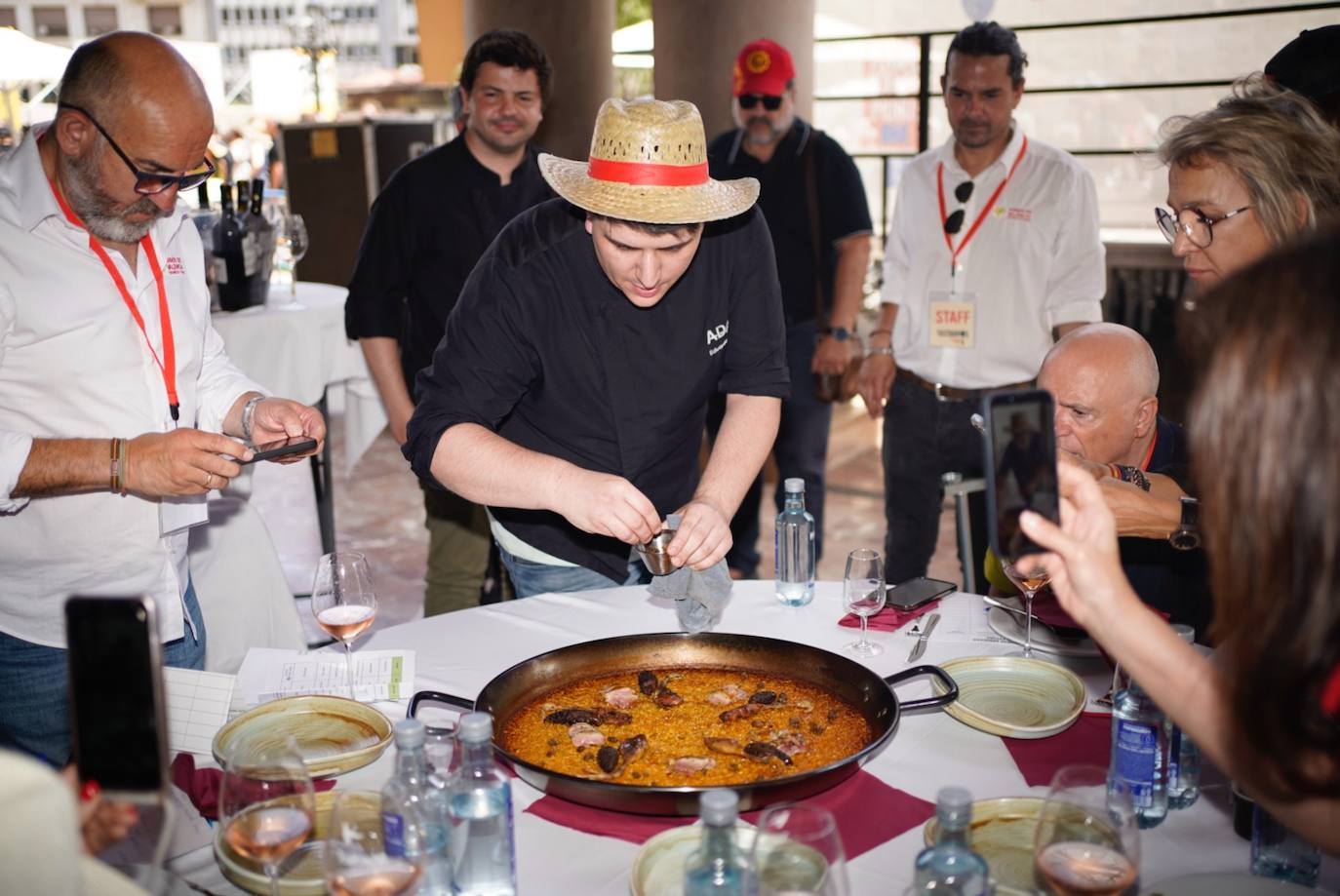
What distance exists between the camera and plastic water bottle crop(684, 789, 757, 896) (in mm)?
1115

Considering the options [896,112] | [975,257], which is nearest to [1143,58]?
[896,112]

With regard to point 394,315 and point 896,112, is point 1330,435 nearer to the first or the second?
point 394,315

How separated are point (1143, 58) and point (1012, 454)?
578 centimetres

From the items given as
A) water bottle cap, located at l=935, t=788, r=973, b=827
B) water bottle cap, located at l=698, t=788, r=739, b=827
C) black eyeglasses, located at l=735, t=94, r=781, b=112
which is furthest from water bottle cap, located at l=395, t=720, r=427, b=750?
black eyeglasses, located at l=735, t=94, r=781, b=112

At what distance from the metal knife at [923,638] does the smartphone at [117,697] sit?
128cm

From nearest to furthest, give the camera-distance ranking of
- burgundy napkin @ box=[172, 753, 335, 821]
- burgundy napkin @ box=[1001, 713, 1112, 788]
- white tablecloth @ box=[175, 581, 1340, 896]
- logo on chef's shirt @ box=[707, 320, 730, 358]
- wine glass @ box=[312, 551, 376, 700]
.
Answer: white tablecloth @ box=[175, 581, 1340, 896]
burgundy napkin @ box=[172, 753, 335, 821]
burgundy napkin @ box=[1001, 713, 1112, 788]
wine glass @ box=[312, 551, 376, 700]
logo on chef's shirt @ box=[707, 320, 730, 358]

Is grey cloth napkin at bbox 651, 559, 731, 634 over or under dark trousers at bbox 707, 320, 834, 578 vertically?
over

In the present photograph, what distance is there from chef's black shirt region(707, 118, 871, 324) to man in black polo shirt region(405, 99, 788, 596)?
210cm

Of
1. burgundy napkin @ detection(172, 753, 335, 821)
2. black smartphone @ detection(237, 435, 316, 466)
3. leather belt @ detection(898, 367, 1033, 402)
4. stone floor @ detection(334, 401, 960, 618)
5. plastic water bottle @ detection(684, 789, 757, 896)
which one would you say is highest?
black smartphone @ detection(237, 435, 316, 466)

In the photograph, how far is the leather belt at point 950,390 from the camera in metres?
3.76

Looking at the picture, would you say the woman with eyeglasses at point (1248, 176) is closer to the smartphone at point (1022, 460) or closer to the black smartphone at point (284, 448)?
the smartphone at point (1022, 460)

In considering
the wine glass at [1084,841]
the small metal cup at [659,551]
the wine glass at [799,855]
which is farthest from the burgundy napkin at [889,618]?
the wine glass at [799,855]

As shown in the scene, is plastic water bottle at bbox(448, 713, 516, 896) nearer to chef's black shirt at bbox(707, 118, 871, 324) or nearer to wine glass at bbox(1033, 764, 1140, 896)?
wine glass at bbox(1033, 764, 1140, 896)

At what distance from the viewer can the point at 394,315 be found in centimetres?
368
